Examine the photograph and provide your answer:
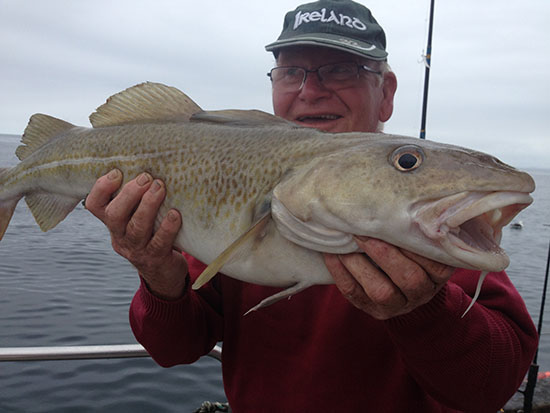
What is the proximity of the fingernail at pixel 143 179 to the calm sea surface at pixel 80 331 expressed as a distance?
4.91 m

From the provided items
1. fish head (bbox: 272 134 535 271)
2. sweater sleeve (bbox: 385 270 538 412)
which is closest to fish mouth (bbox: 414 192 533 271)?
fish head (bbox: 272 134 535 271)

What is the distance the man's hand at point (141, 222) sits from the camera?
219 cm

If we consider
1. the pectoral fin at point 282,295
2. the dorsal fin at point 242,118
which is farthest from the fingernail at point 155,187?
the pectoral fin at point 282,295

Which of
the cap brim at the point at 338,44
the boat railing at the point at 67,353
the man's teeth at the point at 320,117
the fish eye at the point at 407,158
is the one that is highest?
the cap brim at the point at 338,44

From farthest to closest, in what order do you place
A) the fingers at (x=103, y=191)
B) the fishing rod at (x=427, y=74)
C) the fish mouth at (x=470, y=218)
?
1. the fishing rod at (x=427, y=74)
2. the fingers at (x=103, y=191)
3. the fish mouth at (x=470, y=218)

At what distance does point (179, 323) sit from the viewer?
104 inches

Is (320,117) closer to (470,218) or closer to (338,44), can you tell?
(338,44)

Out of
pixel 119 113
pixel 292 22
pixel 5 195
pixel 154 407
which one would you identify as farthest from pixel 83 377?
pixel 292 22

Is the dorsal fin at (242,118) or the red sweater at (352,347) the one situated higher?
the dorsal fin at (242,118)

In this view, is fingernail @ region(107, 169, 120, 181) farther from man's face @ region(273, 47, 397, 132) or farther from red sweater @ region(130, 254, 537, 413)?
man's face @ region(273, 47, 397, 132)

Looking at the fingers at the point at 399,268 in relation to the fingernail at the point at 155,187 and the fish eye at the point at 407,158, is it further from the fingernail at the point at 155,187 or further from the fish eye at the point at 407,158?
the fingernail at the point at 155,187

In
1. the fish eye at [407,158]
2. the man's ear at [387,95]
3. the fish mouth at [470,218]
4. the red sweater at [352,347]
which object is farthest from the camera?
the man's ear at [387,95]

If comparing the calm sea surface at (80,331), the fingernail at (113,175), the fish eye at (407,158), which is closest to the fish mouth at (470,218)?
the fish eye at (407,158)

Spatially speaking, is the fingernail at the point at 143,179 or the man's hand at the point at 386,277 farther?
the fingernail at the point at 143,179
